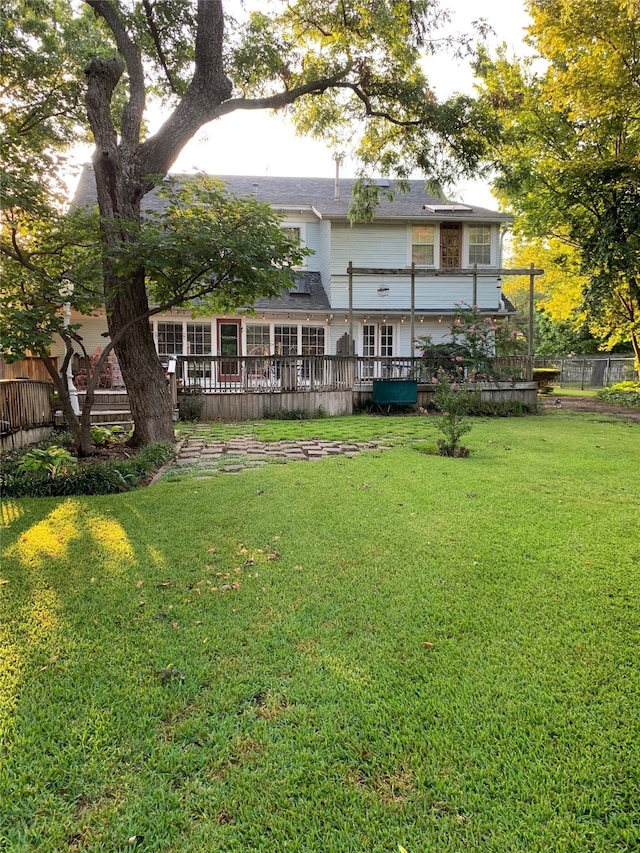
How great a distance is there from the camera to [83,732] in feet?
5.75

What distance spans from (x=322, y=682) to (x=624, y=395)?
62.4ft

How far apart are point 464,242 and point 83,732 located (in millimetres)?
17462

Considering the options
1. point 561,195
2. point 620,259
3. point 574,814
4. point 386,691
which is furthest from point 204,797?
point 561,195

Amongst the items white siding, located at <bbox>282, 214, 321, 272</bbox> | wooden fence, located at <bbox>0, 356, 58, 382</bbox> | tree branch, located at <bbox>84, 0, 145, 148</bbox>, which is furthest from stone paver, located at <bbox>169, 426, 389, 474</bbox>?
white siding, located at <bbox>282, 214, 321, 272</bbox>

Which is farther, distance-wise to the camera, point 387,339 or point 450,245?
point 387,339

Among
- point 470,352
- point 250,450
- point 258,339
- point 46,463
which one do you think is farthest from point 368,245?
point 46,463

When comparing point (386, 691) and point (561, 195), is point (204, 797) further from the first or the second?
point (561, 195)

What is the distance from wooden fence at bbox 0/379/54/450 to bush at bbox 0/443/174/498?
1088 mm

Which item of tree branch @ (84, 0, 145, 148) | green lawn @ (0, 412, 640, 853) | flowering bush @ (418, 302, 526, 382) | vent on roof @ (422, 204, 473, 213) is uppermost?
vent on roof @ (422, 204, 473, 213)

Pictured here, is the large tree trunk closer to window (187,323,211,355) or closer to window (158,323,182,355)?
window (158,323,182,355)

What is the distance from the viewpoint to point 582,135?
1392 cm

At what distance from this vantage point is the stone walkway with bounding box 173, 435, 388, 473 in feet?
21.6

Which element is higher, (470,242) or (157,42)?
(157,42)

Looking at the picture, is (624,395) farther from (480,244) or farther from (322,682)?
(322,682)
